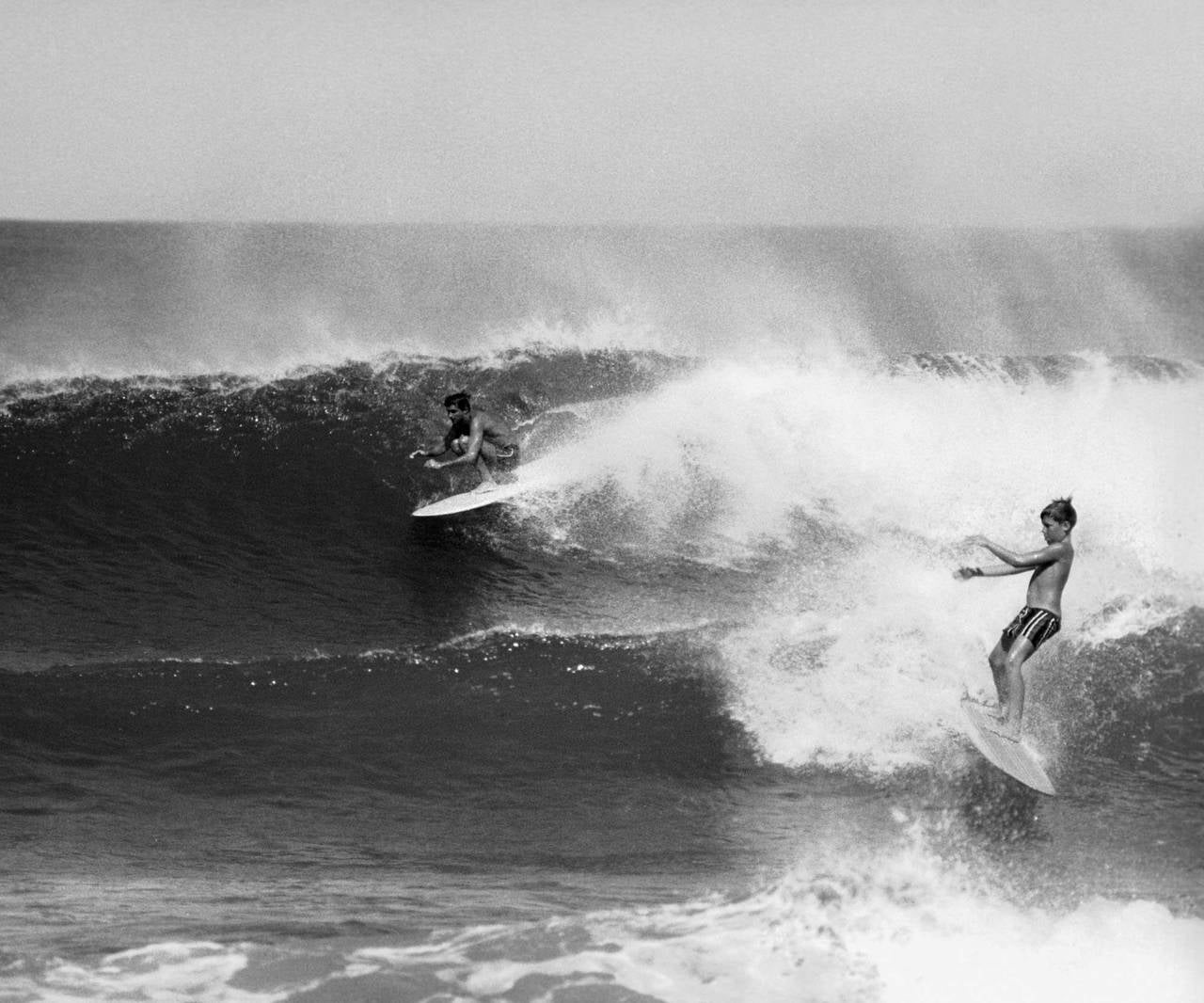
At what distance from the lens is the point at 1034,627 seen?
8.39 meters

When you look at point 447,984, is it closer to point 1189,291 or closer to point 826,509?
point 826,509

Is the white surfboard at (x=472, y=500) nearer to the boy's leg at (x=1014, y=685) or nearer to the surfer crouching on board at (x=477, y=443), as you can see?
the surfer crouching on board at (x=477, y=443)

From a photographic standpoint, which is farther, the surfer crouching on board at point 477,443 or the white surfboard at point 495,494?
the white surfboard at point 495,494

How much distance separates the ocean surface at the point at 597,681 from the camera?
6.38 metres

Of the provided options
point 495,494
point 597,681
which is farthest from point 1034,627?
point 495,494

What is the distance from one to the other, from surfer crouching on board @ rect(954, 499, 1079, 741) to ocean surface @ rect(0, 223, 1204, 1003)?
46cm

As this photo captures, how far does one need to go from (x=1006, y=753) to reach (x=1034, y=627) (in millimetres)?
820

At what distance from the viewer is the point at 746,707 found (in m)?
9.29

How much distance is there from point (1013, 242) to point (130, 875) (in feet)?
187

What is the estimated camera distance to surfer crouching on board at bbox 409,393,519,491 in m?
13.3

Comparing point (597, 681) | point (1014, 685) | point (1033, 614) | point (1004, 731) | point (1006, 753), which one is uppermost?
point (1033, 614)

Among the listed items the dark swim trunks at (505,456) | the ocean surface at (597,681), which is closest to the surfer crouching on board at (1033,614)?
the ocean surface at (597,681)

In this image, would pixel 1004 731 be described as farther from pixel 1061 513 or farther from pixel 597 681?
pixel 597 681

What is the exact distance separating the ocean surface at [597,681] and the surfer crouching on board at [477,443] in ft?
1.83
